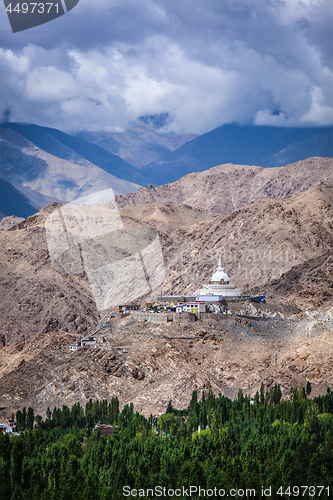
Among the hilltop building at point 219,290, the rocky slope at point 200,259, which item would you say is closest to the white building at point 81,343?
the hilltop building at point 219,290

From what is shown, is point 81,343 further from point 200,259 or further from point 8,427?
point 200,259

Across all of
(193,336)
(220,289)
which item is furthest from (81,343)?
(220,289)

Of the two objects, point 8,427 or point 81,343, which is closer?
point 8,427

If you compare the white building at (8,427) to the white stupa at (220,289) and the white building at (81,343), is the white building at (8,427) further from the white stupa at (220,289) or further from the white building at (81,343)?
the white stupa at (220,289)

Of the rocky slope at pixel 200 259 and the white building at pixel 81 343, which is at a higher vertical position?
the rocky slope at pixel 200 259

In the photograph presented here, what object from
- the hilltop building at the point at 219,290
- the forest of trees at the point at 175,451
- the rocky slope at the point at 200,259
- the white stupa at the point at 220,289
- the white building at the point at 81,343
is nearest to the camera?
the forest of trees at the point at 175,451

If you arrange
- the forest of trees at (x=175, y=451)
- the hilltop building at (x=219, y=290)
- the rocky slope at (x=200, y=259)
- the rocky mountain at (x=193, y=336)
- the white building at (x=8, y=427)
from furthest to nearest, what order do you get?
the rocky slope at (x=200, y=259) → the hilltop building at (x=219, y=290) → the rocky mountain at (x=193, y=336) → the white building at (x=8, y=427) → the forest of trees at (x=175, y=451)
